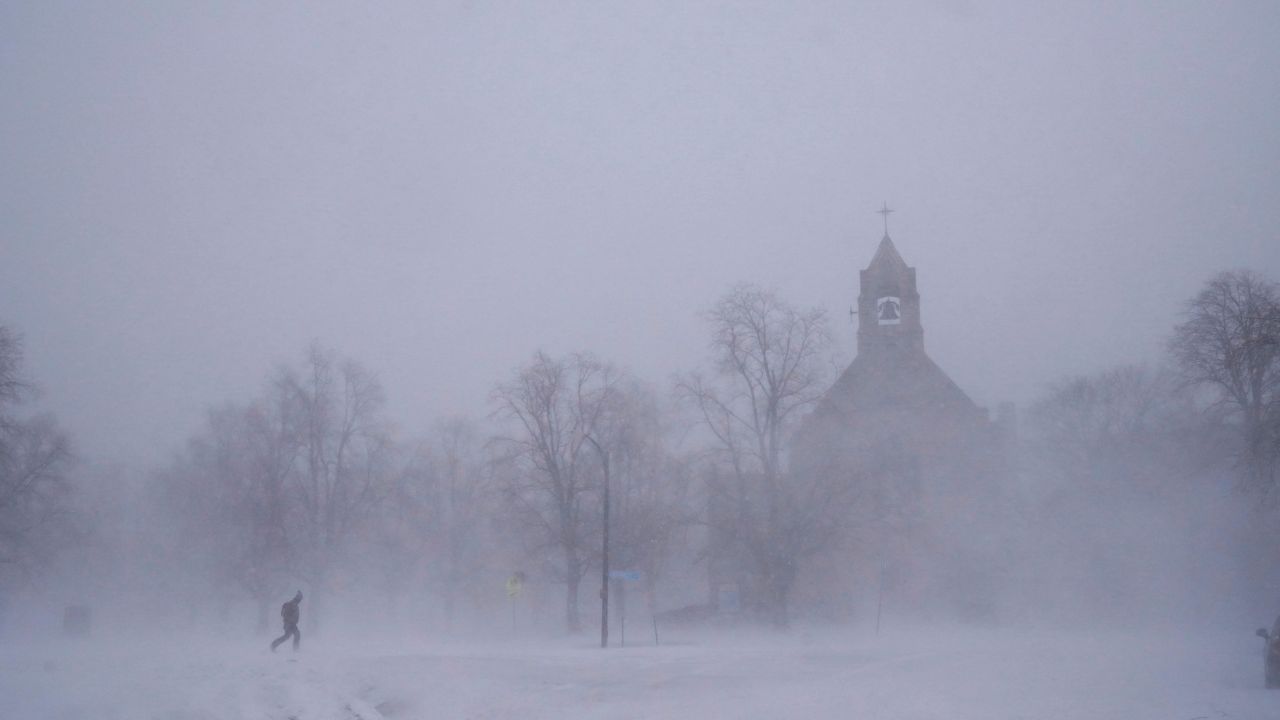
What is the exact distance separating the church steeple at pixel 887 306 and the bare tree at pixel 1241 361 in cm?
2041

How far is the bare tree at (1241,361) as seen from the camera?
21438 millimetres

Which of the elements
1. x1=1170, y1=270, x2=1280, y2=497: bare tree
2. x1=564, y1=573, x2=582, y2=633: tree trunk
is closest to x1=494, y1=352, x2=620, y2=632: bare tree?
x1=564, y1=573, x2=582, y2=633: tree trunk

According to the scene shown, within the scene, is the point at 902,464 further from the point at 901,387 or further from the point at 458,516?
the point at 458,516

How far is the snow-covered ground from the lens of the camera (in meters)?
15.5

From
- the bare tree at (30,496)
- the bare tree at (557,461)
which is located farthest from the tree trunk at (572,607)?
the bare tree at (30,496)

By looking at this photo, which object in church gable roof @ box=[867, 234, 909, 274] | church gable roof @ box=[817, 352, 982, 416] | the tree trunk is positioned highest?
church gable roof @ box=[867, 234, 909, 274]

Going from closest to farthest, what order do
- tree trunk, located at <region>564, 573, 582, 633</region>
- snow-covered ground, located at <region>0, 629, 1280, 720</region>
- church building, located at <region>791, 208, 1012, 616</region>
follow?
snow-covered ground, located at <region>0, 629, 1280, 720</region>, church building, located at <region>791, 208, 1012, 616</region>, tree trunk, located at <region>564, 573, 582, 633</region>

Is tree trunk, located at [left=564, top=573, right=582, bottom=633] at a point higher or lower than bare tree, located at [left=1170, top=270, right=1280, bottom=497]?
lower

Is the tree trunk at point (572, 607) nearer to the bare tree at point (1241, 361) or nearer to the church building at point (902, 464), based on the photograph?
the church building at point (902, 464)

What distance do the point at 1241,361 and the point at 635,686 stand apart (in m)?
14.4

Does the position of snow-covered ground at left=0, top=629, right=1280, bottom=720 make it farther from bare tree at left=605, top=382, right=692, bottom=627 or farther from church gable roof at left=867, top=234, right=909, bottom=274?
church gable roof at left=867, top=234, right=909, bottom=274

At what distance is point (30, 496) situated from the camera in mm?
36969

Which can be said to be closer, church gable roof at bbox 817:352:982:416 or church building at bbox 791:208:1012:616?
church building at bbox 791:208:1012:616

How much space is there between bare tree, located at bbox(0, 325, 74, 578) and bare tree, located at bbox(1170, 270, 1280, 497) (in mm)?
33147
